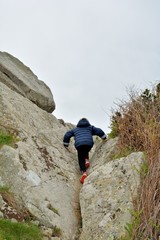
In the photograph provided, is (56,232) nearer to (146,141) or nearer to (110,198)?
(110,198)

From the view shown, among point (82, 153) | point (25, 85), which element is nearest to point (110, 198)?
point (82, 153)

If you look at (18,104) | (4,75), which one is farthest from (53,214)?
(4,75)

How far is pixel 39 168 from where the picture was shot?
11.8m

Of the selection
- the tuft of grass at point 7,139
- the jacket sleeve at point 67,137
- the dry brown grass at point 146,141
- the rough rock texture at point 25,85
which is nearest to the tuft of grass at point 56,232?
the dry brown grass at point 146,141

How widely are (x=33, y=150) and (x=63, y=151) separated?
1.50 m

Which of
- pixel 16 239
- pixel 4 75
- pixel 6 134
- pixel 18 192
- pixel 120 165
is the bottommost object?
pixel 16 239

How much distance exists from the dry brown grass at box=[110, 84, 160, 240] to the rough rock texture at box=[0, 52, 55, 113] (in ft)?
16.3

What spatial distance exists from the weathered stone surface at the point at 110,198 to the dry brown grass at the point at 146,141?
30cm

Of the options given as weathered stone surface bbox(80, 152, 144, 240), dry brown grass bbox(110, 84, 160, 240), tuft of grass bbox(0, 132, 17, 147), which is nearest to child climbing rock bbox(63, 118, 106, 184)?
dry brown grass bbox(110, 84, 160, 240)

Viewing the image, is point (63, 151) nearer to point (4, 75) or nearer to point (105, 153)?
point (105, 153)

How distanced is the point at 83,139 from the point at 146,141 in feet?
8.55

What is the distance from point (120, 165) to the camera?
11.0 m

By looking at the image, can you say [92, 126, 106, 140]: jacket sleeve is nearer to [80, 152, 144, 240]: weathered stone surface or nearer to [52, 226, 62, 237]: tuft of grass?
[80, 152, 144, 240]: weathered stone surface

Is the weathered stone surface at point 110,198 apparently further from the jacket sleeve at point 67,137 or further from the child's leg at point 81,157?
the jacket sleeve at point 67,137
